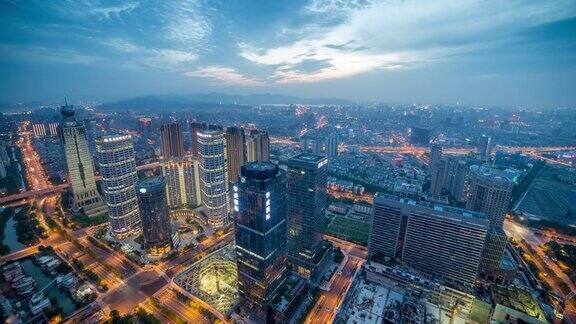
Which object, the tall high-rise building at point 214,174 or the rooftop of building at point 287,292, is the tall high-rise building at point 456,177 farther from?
the tall high-rise building at point 214,174

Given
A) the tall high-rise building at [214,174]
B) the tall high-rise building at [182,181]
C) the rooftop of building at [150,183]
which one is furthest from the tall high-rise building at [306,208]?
the tall high-rise building at [182,181]

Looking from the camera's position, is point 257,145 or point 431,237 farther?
point 257,145

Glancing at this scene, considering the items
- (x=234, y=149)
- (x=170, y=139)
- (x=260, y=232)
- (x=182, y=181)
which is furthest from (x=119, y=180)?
(x=260, y=232)

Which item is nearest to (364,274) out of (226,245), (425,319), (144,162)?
(425,319)

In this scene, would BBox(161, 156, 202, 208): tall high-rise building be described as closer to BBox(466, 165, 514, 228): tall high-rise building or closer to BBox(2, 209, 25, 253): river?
BBox(2, 209, 25, 253): river

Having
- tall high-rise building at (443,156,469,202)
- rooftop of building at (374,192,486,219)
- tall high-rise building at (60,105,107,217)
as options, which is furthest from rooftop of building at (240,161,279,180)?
tall high-rise building at (443,156,469,202)

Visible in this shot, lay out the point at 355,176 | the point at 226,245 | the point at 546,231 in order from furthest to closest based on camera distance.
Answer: the point at 355,176, the point at 546,231, the point at 226,245

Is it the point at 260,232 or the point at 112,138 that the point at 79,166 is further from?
the point at 260,232

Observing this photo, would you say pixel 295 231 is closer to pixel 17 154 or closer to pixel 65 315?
pixel 65 315
